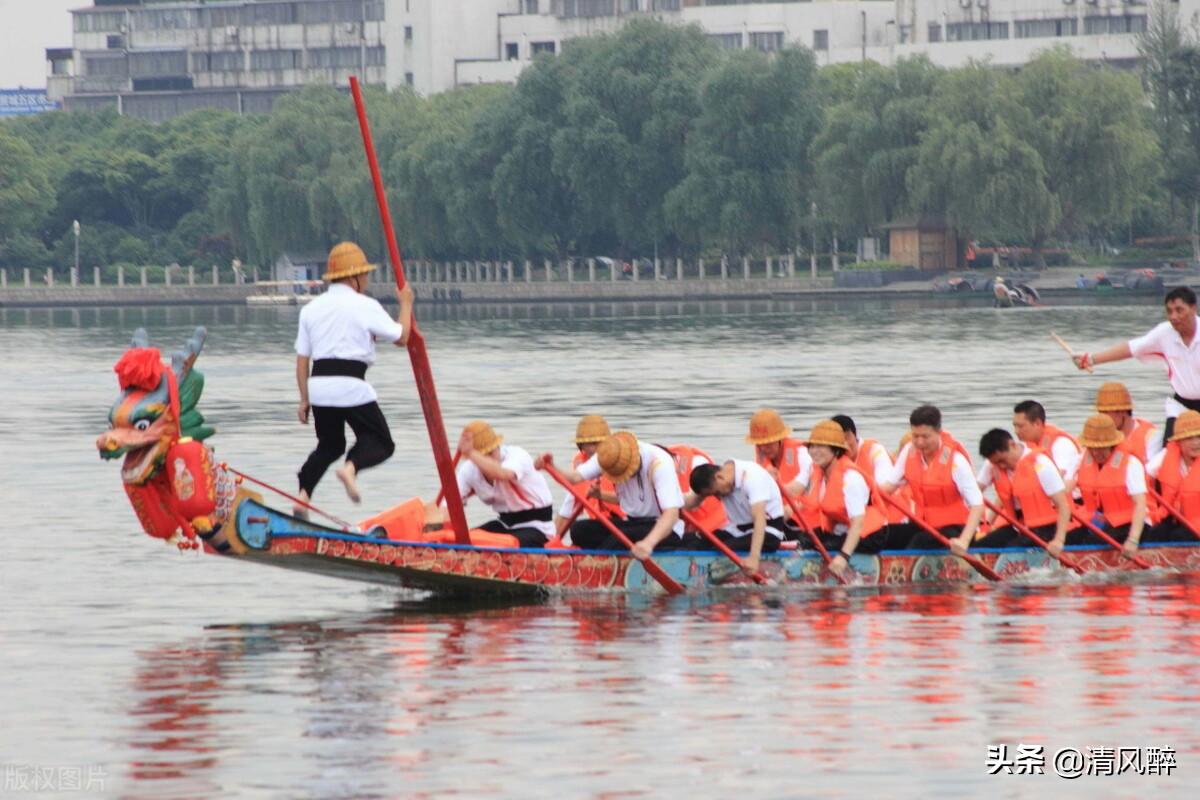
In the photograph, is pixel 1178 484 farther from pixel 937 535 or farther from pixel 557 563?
pixel 557 563

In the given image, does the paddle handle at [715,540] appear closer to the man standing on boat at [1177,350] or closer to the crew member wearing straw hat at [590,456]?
the crew member wearing straw hat at [590,456]

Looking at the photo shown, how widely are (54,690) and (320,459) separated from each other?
2712 mm

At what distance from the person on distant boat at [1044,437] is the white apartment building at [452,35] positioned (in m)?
82.6

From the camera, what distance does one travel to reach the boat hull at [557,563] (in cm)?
1752

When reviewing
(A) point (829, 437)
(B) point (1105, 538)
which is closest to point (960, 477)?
(A) point (829, 437)

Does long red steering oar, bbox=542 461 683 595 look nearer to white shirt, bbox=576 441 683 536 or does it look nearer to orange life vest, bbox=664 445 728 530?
white shirt, bbox=576 441 683 536

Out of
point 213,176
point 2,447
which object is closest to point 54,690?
A: point 2,447

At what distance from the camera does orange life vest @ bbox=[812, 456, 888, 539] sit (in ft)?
62.0

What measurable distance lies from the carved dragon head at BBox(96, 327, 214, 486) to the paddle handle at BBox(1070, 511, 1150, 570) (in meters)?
6.97

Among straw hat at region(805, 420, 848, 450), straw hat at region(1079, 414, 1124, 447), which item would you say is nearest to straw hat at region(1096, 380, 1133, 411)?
straw hat at region(1079, 414, 1124, 447)

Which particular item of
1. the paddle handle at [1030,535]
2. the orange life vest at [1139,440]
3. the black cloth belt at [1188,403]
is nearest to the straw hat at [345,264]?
the paddle handle at [1030,535]

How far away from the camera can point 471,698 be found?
1534 centimetres

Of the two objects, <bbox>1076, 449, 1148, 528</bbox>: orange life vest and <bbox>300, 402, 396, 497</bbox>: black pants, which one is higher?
<bbox>300, 402, 396, 497</bbox>: black pants

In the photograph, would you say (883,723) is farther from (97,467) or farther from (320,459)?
(97,467)
